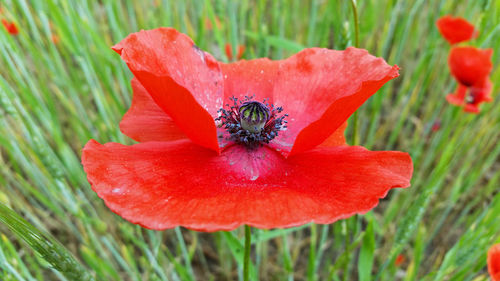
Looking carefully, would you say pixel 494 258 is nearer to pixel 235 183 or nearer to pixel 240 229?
pixel 235 183

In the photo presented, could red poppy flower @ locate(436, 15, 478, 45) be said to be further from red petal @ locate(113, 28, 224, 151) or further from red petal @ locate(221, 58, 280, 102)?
red petal @ locate(113, 28, 224, 151)

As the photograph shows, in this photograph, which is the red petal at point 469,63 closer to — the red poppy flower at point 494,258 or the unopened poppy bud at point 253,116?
the red poppy flower at point 494,258

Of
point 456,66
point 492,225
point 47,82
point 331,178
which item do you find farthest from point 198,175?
point 47,82

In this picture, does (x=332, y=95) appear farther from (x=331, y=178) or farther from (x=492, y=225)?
(x=492, y=225)

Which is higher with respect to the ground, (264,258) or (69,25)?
(69,25)

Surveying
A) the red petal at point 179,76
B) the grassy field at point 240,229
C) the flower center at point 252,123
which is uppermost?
the red petal at point 179,76

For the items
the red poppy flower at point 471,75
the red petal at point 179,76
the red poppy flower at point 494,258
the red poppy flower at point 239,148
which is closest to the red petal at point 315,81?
the red poppy flower at point 239,148
